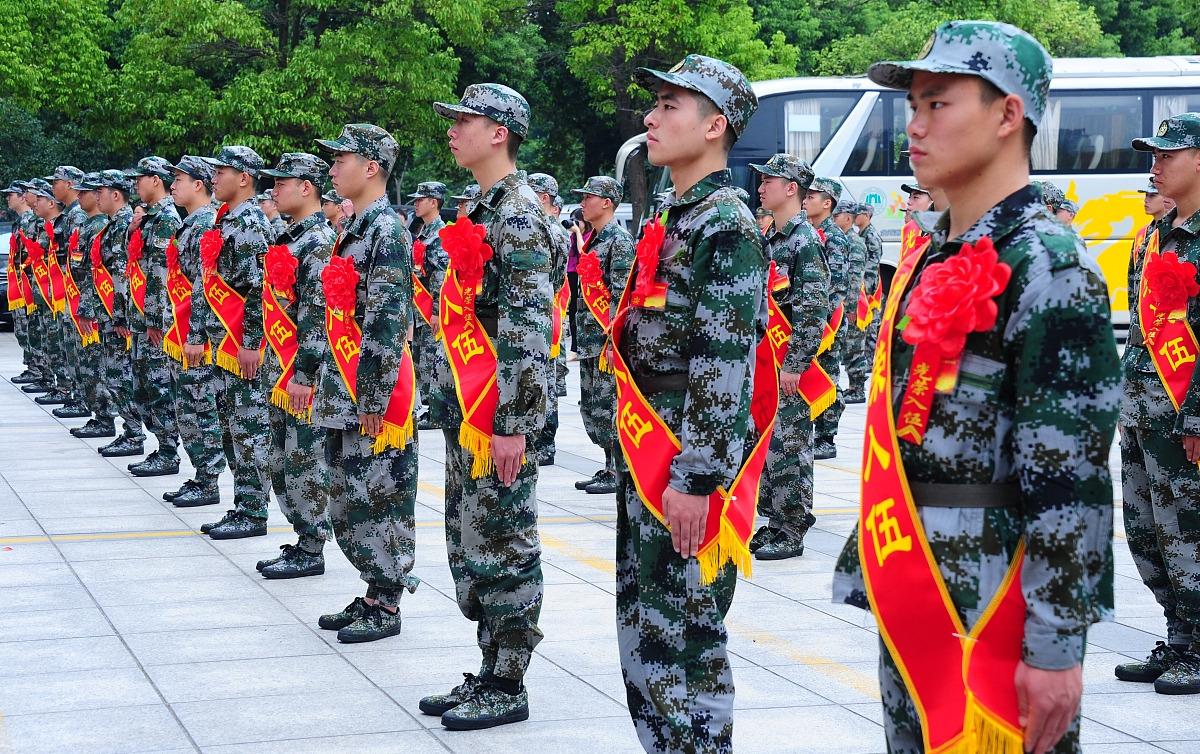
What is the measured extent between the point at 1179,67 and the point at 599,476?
15.0 metres

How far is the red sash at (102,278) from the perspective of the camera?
39.5ft

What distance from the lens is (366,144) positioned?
6.39m

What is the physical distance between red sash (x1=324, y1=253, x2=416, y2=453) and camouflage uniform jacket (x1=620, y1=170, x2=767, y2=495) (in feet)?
7.74

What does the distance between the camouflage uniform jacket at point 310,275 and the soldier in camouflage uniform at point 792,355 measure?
2.66 m

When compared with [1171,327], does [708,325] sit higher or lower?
higher

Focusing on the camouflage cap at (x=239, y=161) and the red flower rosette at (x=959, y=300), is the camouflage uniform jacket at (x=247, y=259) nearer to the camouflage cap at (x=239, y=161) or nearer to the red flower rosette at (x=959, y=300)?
the camouflage cap at (x=239, y=161)

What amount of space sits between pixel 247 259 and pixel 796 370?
10.7ft

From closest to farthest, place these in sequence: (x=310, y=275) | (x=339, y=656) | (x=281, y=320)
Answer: (x=339, y=656) < (x=310, y=275) < (x=281, y=320)

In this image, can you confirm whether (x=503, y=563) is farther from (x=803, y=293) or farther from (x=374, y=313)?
(x=803, y=293)

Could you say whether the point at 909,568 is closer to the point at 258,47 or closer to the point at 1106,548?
the point at 1106,548

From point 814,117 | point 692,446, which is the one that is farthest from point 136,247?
point 814,117

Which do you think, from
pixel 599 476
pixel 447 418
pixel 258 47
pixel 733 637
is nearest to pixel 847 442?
pixel 599 476

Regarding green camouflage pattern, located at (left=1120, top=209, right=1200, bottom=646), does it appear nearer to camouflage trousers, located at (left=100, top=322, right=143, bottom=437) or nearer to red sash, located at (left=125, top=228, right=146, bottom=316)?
red sash, located at (left=125, top=228, right=146, bottom=316)

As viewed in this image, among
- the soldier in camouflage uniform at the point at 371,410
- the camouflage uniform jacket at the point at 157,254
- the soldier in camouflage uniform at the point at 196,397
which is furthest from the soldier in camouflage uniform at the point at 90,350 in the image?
the soldier in camouflage uniform at the point at 371,410
